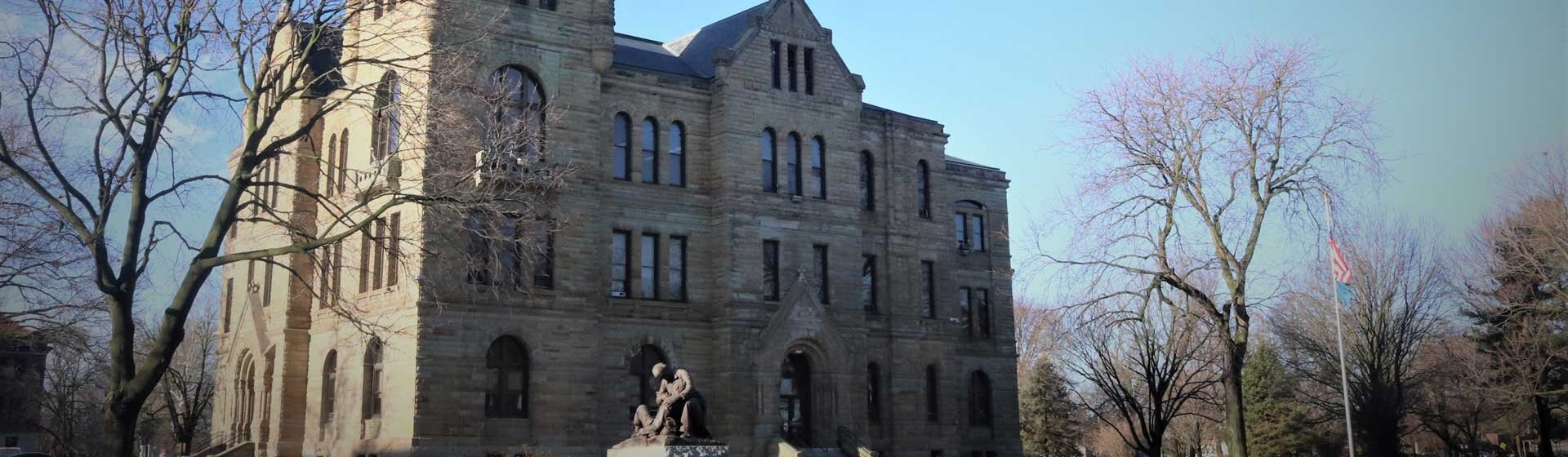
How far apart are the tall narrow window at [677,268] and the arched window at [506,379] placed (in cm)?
526

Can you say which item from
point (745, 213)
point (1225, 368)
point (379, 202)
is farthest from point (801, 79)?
point (1225, 368)

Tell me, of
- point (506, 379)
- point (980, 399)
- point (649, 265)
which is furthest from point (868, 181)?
point (506, 379)

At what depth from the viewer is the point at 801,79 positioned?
128ft

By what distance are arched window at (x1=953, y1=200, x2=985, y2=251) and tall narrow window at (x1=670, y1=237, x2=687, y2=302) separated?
1229cm

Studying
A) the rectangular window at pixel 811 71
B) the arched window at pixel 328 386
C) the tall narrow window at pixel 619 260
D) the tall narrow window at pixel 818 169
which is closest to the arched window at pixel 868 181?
the tall narrow window at pixel 818 169

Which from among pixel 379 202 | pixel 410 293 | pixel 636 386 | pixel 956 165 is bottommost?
pixel 636 386

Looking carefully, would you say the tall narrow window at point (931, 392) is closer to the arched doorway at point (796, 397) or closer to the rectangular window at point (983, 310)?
the rectangular window at point (983, 310)

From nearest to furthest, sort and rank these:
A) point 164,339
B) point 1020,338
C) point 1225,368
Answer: point 164,339 < point 1225,368 < point 1020,338

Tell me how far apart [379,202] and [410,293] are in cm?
375

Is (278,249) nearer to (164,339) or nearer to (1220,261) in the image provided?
(164,339)

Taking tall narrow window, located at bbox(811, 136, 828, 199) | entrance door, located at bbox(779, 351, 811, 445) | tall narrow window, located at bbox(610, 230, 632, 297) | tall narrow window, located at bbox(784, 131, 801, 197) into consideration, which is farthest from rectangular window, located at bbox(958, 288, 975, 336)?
tall narrow window, located at bbox(610, 230, 632, 297)

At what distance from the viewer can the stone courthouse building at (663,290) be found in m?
32.3

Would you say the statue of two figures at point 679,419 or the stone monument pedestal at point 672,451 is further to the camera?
the statue of two figures at point 679,419

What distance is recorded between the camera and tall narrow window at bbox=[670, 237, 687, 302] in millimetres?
36531
